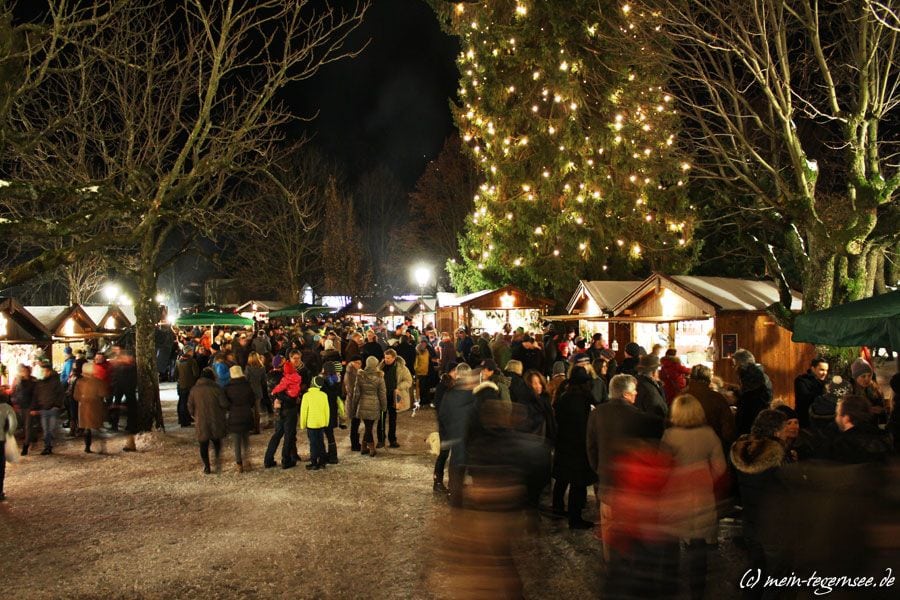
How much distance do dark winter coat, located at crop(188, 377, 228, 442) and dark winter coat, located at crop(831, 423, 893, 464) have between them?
816 centimetres

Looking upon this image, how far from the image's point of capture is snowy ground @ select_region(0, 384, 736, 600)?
6.00 metres

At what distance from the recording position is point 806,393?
832 cm

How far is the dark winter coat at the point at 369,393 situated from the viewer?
1085 centimetres

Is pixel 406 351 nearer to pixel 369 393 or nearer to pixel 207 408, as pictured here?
pixel 369 393

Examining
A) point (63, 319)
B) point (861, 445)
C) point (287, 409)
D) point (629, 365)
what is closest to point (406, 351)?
point (287, 409)

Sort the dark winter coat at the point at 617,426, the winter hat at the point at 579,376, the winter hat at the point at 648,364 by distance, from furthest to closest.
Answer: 1. the winter hat at the point at 648,364
2. the winter hat at the point at 579,376
3. the dark winter coat at the point at 617,426

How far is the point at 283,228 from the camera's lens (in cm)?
4403

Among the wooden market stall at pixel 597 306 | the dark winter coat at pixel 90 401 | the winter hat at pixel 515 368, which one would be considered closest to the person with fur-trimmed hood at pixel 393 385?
the winter hat at pixel 515 368

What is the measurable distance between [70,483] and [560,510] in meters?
7.06

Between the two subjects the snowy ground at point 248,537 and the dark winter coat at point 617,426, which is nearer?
the dark winter coat at point 617,426

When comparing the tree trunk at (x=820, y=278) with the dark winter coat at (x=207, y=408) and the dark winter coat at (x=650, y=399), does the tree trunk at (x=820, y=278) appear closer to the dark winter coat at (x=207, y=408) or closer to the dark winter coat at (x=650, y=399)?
the dark winter coat at (x=650, y=399)

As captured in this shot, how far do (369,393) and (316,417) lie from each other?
3.40 ft

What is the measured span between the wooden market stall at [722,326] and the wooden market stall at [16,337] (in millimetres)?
14810

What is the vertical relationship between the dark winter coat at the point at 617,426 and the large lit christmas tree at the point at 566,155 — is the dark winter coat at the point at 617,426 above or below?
below
